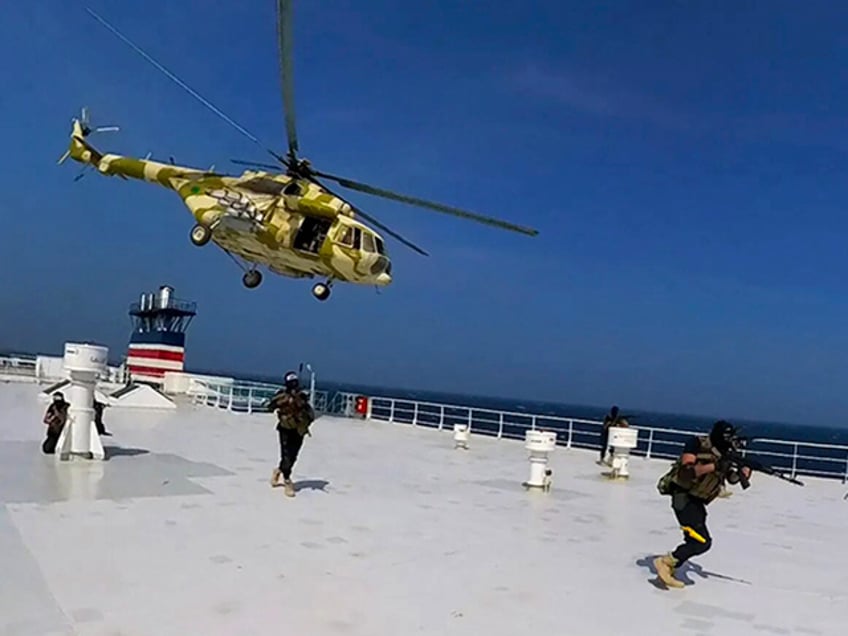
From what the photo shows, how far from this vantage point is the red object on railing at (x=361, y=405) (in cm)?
2508

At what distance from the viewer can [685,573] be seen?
673cm

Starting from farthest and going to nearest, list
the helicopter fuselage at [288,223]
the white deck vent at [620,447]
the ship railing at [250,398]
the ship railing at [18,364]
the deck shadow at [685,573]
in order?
the ship railing at [18,364], the ship railing at [250,398], the helicopter fuselage at [288,223], the white deck vent at [620,447], the deck shadow at [685,573]

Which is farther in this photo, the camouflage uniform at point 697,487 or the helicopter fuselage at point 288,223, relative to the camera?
the helicopter fuselage at point 288,223

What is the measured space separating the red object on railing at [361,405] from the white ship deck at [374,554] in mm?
12428

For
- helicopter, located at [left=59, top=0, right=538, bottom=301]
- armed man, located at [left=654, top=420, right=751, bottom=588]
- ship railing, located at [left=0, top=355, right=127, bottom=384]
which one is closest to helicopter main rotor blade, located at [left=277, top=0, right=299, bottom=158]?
helicopter, located at [left=59, top=0, right=538, bottom=301]

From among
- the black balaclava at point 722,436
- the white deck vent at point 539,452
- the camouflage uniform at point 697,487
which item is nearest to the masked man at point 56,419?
the white deck vent at point 539,452

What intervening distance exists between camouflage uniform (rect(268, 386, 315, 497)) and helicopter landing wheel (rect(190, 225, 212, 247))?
9260 mm

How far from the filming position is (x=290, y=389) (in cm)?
941

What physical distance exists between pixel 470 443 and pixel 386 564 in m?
12.6

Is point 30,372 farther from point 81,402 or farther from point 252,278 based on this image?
point 81,402

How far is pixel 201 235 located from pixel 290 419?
9.70m

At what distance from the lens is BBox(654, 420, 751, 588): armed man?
591cm

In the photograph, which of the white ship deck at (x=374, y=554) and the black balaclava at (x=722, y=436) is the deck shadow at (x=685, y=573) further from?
the black balaclava at (x=722, y=436)

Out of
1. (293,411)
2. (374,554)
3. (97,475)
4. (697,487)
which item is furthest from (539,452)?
(97,475)
